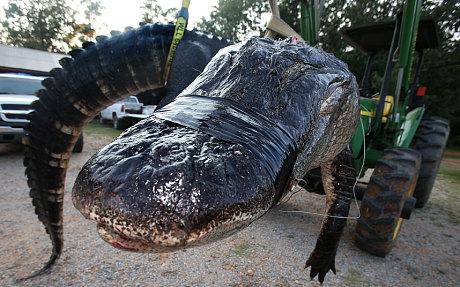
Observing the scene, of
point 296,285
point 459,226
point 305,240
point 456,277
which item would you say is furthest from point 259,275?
point 459,226

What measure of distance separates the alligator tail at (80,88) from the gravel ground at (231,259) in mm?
903

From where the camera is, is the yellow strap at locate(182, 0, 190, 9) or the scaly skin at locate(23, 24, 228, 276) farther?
the scaly skin at locate(23, 24, 228, 276)

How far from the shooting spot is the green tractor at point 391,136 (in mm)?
3141

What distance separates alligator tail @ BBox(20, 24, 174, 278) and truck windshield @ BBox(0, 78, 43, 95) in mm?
6837

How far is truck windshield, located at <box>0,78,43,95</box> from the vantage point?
7.84 meters

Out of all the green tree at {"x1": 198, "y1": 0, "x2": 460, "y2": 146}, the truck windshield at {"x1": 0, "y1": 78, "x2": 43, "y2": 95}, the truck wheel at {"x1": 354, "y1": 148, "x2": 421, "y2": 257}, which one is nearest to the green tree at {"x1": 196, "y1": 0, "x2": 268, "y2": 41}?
the green tree at {"x1": 198, "y1": 0, "x2": 460, "y2": 146}

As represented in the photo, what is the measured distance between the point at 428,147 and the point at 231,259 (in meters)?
3.73

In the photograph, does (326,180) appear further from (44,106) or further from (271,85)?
(44,106)

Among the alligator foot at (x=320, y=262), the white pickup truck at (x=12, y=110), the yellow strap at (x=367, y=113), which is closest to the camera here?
the alligator foot at (x=320, y=262)

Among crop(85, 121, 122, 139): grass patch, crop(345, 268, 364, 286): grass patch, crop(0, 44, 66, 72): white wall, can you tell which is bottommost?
crop(85, 121, 122, 139): grass patch

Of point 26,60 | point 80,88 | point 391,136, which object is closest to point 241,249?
point 80,88

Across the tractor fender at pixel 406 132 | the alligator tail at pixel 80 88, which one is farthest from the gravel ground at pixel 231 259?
the tractor fender at pixel 406 132

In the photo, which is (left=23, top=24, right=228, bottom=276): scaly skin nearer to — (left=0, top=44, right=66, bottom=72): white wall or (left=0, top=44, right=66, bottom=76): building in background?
(left=0, top=44, right=66, bottom=76): building in background

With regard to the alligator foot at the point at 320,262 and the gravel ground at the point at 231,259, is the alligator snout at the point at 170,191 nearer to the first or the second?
the alligator foot at the point at 320,262
